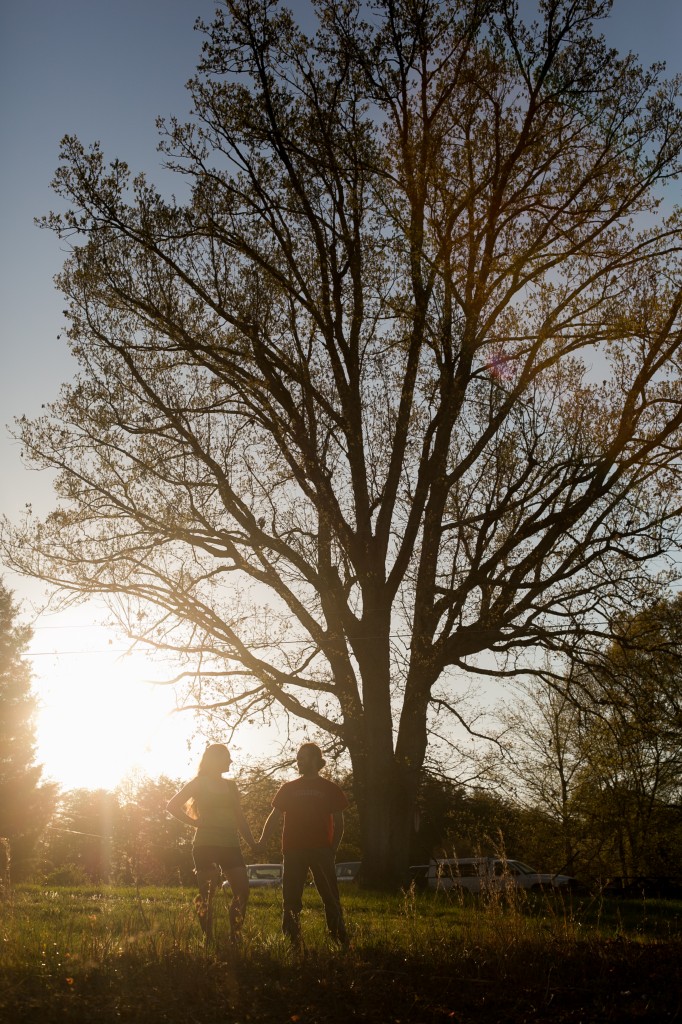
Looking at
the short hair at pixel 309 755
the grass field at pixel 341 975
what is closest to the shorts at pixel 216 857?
the grass field at pixel 341 975

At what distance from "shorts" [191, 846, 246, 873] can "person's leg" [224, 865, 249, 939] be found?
44 millimetres

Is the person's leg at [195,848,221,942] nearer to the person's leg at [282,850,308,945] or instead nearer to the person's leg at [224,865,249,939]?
the person's leg at [224,865,249,939]

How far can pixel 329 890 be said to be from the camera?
6.94 metres

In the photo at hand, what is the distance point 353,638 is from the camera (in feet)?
49.4

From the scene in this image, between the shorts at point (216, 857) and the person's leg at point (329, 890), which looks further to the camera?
the shorts at point (216, 857)

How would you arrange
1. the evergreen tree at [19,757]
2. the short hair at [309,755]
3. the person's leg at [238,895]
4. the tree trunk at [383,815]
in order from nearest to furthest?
the person's leg at [238,895] < the short hair at [309,755] < the tree trunk at [383,815] < the evergreen tree at [19,757]

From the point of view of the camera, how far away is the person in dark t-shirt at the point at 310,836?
22.8ft

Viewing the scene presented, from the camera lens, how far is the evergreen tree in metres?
31.2

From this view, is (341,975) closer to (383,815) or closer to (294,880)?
(294,880)

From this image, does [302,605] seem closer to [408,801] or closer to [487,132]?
[408,801]

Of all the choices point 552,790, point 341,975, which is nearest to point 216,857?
point 341,975

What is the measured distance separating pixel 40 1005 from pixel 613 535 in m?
11.9

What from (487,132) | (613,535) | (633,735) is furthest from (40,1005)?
(487,132)

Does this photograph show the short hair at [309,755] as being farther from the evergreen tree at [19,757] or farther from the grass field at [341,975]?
the evergreen tree at [19,757]
